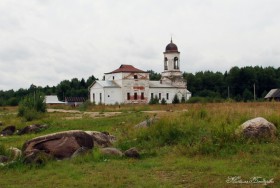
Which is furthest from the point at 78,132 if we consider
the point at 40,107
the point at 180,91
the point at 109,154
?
the point at 180,91

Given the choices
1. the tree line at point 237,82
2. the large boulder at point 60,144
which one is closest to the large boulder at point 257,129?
the large boulder at point 60,144

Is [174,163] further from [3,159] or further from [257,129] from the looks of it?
[3,159]

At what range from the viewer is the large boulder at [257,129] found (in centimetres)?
1348

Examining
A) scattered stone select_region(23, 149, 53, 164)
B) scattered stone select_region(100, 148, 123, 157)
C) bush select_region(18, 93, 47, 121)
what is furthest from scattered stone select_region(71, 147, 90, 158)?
bush select_region(18, 93, 47, 121)

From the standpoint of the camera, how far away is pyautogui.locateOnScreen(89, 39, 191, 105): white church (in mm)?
85812

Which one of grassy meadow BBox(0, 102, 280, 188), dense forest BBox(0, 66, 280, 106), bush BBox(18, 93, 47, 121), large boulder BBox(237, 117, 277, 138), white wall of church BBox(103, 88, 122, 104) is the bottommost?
grassy meadow BBox(0, 102, 280, 188)

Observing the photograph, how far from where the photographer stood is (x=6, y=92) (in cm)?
14825

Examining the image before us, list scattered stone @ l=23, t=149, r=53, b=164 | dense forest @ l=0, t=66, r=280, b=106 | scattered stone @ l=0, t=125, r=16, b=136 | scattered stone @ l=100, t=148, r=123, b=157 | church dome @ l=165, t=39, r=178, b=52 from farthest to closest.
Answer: dense forest @ l=0, t=66, r=280, b=106
church dome @ l=165, t=39, r=178, b=52
scattered stone @ l=0, t=125, r=16, b=136
scattered stone @ l=100, t=148, r=123, b=157
scattered stone @ l=23, t=149, r=53, b=164

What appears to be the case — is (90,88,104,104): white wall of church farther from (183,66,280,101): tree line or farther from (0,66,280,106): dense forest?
(183,66,280,101): tree line

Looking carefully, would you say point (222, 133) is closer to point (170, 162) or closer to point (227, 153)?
point (227, 153)

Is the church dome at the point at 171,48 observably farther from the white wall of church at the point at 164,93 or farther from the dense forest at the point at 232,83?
the dense forest at the point at 232,83

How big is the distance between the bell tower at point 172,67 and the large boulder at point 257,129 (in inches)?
2979

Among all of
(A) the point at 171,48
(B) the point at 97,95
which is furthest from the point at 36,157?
(A) the point at 171,48

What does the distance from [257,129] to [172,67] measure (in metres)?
77.0
